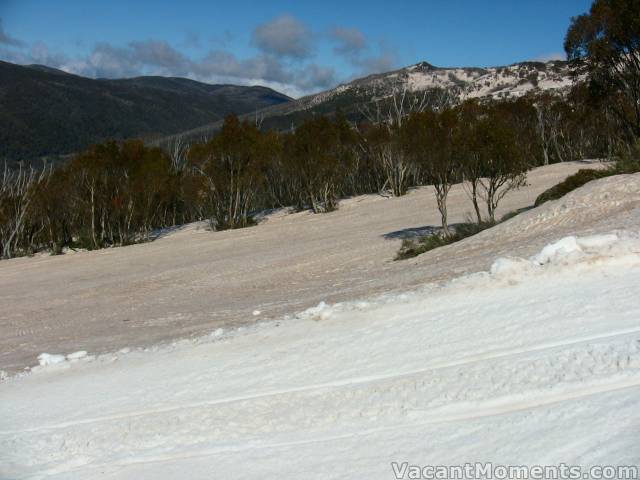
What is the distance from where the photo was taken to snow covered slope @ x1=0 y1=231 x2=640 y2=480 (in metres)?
4.11

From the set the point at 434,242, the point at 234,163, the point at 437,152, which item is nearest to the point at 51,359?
the point at 434,242

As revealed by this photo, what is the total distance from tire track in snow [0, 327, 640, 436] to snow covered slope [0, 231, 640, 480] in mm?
25

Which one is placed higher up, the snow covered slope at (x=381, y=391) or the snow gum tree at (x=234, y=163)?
the snow gum tree at (x=234, y=163)

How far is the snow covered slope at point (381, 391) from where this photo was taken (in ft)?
13.5

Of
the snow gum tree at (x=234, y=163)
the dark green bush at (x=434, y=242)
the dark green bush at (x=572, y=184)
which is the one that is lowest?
the dark green bush at (x=434, y=242)

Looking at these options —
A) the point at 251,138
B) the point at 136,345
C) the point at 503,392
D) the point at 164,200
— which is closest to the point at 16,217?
the point at 164,200

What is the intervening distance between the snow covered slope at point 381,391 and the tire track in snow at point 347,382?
0.02 meters

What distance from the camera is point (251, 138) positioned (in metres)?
40.4

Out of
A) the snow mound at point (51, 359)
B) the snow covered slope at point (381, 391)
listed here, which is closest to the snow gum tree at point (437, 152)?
the snow covered slope at point (381, 391)

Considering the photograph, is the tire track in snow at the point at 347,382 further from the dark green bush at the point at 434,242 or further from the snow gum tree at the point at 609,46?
the snow gum tree at the point at 609,46

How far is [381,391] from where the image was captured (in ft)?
16.9

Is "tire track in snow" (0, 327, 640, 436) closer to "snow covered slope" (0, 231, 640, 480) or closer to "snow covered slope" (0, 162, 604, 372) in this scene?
"snow covered slope" (0, 231, 640, 480)

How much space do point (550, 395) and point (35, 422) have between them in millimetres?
4548

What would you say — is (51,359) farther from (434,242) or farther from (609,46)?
(609,46)
